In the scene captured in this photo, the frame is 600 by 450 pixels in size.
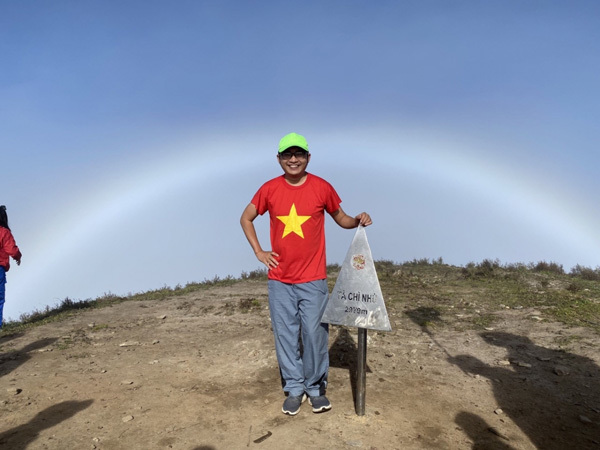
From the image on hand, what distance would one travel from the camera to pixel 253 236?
182 inches

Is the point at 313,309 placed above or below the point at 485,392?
above

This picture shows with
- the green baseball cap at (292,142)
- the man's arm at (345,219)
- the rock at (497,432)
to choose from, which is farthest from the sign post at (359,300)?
the rock at (497,432)

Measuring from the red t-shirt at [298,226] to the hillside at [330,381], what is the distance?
1427 mm

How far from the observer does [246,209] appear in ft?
14.9

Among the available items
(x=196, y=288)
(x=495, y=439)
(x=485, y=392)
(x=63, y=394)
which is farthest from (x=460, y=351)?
(x=196, y=288)

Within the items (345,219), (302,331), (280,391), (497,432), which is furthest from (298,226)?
(497,432)

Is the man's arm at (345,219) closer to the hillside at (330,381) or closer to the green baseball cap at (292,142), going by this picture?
the green baseball cap at (292,142)

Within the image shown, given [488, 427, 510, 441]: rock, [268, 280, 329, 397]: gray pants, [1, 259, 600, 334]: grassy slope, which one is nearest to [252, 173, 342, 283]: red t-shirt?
[268, 280, 329, 397]: gray pants

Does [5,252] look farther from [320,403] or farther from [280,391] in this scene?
[320,403]

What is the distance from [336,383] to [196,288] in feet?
30.8

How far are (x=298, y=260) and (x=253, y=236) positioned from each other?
611mm

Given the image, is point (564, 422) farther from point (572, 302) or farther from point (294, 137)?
point (572, 302)

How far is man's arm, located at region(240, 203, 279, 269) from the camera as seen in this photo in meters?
4.36

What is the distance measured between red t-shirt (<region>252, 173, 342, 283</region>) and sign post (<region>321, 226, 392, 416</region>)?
0.28 metres
